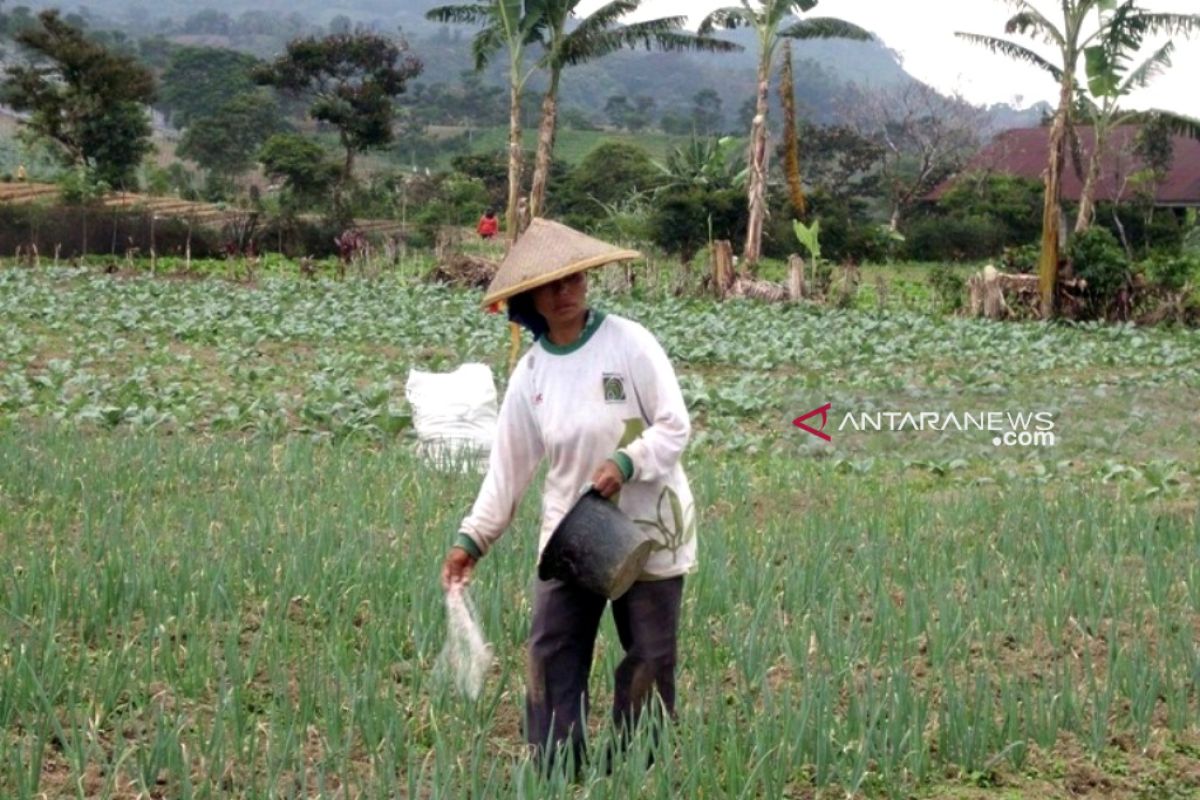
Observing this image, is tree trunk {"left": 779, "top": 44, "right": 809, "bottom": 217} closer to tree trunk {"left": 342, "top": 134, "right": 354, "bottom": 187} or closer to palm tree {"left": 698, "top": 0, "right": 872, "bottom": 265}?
palm tree {"left": 698, "top": 0, "right": 872, "bottom": 265}

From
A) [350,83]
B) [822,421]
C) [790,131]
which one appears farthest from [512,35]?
[350,83]

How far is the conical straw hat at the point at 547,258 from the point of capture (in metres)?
3.67

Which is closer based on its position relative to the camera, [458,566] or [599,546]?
[599,546]

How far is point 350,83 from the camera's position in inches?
1692

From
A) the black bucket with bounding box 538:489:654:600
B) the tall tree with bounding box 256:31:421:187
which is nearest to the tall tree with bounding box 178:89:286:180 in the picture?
the tall tree with bounding box 256:31:421:187

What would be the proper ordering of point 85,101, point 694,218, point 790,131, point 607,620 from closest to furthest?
point 607,620
point 790,131
point 694,218
point 85,101

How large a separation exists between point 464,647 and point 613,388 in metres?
0.70

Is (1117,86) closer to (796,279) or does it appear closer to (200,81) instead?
(796,279)

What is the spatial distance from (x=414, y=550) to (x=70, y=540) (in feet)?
4.35

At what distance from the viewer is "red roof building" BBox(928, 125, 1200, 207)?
38406 mm

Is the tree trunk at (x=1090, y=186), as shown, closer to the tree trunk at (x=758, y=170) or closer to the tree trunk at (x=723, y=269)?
the tree trunk at (x=758, y=170)

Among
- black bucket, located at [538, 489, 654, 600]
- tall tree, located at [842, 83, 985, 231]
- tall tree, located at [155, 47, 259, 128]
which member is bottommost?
black bucket, located at [538, 489, 654, 600]

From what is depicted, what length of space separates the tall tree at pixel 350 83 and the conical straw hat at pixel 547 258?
34.0 meters

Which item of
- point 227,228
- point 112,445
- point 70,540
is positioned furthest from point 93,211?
point 70,540
